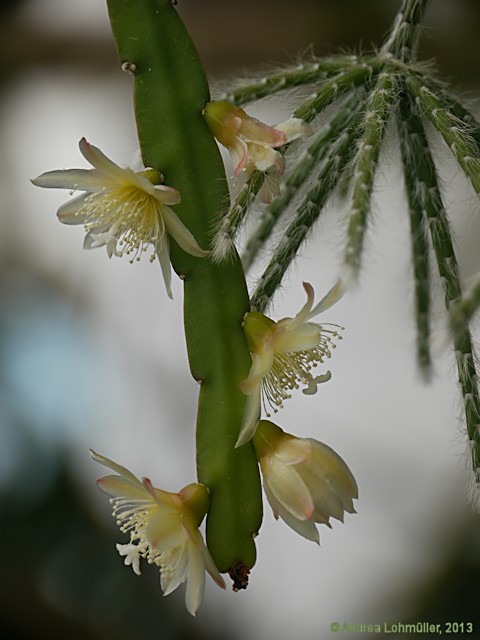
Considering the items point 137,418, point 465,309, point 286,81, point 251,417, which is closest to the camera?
point 465,309

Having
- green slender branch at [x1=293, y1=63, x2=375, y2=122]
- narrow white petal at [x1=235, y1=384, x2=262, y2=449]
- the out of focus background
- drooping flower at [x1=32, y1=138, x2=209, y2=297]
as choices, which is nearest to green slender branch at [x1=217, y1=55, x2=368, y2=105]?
green slender branch at [x1=293, y1=63, x2=375, y2=122]

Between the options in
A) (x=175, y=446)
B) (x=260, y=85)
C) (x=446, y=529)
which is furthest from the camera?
(x=175, y=446)

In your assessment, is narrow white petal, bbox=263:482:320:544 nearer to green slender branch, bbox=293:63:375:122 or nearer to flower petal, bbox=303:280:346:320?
flower petal, bbox=303:280:346:320

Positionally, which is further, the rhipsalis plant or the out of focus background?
the out of focus background

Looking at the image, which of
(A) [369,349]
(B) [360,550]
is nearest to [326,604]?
(B) [360,550]

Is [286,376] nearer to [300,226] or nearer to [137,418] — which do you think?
[300,226]

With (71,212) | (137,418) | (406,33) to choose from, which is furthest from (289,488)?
(137,418)

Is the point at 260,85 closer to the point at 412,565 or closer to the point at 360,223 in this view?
the point at 360,223

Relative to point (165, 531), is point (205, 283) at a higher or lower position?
higher
